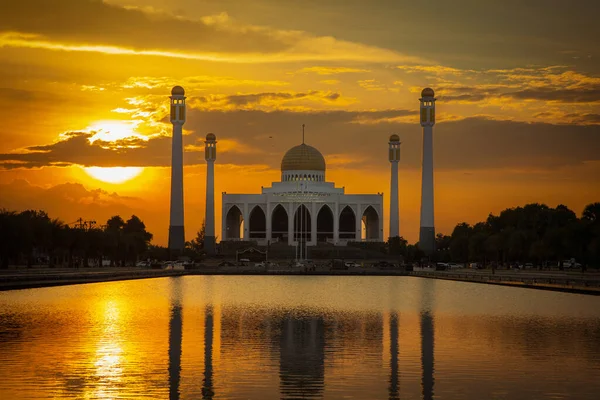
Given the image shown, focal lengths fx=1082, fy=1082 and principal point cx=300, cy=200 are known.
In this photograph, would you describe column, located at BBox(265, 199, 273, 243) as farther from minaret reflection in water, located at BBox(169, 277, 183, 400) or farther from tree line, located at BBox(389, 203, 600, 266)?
minaret reflection in water, located at BBox(169, 277, 183, 400)

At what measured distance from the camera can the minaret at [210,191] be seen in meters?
129

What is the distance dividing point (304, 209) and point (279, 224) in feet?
14.9

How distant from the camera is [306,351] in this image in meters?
26.7

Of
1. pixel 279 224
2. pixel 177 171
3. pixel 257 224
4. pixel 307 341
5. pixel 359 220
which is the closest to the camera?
pixel 307 341

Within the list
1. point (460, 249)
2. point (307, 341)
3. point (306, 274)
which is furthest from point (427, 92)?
point (307, 341)

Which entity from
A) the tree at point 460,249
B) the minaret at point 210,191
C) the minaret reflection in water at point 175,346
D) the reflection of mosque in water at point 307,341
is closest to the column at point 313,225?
the minaret at point 210,191

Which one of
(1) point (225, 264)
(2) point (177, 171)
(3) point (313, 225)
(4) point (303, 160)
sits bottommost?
(1) point (225, 264)

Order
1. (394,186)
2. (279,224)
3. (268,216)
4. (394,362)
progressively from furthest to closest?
(279,224) → (268,216) → (394,186) → (394,362)

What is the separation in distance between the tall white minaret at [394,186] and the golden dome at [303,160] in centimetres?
1039

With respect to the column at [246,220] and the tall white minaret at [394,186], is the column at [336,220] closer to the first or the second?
the tall white minaret at [394,186]

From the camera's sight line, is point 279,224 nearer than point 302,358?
No

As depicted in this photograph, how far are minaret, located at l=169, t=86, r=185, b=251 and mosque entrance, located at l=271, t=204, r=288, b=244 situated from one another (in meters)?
21.6

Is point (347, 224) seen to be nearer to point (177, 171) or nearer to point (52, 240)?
point (177, 171)

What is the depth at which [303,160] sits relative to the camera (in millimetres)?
137750
